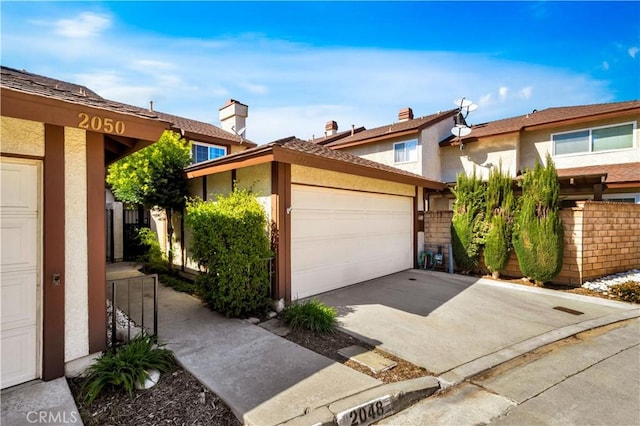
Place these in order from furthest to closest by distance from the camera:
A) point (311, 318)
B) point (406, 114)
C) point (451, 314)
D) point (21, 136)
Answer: point (406, 114) < point (451, 314) < point (311, 318) < point (21, 136)

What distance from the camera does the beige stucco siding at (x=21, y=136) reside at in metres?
3.37

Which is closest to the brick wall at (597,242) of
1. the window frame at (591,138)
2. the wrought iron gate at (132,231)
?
the window frame at (591,138)

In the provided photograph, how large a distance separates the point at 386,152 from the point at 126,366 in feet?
52.9

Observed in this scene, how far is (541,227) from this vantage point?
8773mm

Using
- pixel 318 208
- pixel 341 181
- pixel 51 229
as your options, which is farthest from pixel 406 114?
pixel 51 229

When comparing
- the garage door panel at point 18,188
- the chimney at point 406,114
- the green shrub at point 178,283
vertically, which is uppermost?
the chimney at point 406,114

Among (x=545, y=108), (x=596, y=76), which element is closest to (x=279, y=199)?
(x=596, y=76)

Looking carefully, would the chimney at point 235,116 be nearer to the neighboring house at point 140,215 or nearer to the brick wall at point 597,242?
the neighboring house at point 140,215

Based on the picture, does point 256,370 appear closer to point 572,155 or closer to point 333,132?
point 572,155

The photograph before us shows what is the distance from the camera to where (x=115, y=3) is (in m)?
5.99

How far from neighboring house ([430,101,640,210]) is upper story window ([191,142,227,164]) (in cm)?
1096

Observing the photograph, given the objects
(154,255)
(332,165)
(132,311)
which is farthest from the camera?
(154,255)

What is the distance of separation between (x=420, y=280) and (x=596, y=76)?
13039 millimetres

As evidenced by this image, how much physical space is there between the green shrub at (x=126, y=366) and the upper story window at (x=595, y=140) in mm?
17511
